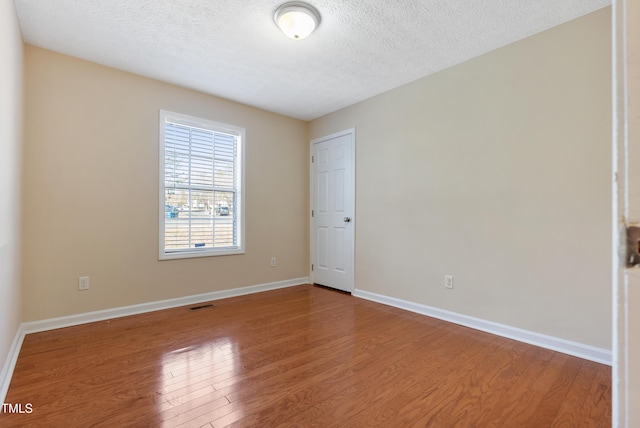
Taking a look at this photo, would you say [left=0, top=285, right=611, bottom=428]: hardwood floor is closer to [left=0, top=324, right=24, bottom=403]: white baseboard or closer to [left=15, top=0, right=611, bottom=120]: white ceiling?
[left=0, top=324, right=24, bottom=403]: white baseboard

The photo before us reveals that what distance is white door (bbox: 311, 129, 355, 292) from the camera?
407cm

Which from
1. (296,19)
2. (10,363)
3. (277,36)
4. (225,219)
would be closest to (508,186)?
(296,19)

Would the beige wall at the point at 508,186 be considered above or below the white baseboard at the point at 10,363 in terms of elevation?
above

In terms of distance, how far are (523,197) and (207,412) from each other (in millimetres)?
2763

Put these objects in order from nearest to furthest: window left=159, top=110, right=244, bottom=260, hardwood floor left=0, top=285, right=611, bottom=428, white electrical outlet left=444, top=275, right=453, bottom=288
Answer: hardwood floor left=0, top=285, right=611, bottom=428
white electrical outlet left=444, top=275, right=453, bottom=288
window left=159, top=110, right=244, bottom=260

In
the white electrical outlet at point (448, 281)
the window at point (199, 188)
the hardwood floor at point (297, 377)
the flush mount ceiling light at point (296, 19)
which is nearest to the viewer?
the hardwood floor at point (297, 377)

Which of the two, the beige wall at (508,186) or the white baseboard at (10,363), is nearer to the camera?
the white baseboard at (10,363)

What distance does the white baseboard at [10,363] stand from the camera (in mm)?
1763

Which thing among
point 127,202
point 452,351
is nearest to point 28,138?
point 127,202

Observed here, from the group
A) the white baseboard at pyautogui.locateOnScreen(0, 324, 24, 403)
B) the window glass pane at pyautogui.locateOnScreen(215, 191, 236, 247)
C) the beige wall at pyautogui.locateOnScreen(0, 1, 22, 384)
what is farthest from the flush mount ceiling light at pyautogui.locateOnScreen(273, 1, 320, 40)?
the white baseboard at pyautogui.locateOnScreen(0, 324, 24, 403)

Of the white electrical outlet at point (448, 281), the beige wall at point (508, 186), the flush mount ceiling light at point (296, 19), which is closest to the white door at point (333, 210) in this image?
the beige wall at point (508, 186)

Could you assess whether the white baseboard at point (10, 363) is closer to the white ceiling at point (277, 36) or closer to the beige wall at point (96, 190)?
the beige wall at point (96, 190)

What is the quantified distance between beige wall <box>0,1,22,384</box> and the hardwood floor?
1.25 feet

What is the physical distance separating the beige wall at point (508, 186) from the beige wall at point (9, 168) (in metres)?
3.23
